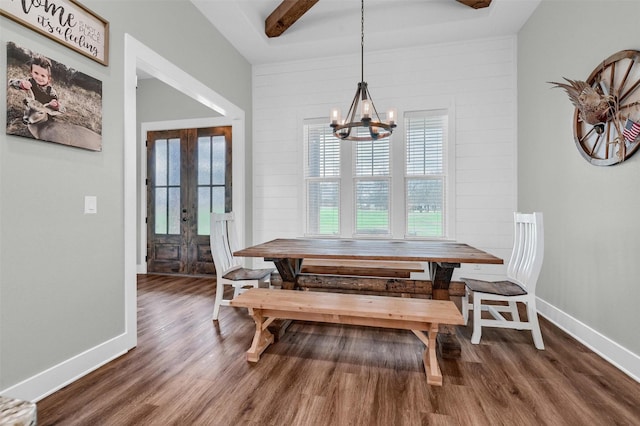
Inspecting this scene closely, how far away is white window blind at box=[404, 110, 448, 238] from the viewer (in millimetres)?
4039

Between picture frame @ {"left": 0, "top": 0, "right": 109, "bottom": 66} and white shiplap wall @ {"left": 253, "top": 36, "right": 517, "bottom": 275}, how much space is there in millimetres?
2568

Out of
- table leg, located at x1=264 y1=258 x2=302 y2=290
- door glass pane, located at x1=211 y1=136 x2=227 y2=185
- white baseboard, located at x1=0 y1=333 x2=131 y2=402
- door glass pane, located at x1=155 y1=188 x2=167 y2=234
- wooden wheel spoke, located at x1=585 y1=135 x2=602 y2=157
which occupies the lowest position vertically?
white baseboard, located at x1=0 y1=333 x2=131 y2=402

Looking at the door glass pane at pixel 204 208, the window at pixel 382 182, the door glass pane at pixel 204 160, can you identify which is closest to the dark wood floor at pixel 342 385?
the window at pixel 382 182

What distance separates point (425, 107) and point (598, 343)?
10.0 feet

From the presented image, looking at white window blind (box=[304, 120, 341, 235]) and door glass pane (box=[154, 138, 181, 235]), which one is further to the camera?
door glass pane (box=[154, 138, 181, 235])

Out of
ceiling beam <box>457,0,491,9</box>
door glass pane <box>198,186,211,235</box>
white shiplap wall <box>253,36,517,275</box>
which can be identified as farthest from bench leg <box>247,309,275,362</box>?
ceiling beam <box>457,0,491,9</box>

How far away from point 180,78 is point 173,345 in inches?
97.4

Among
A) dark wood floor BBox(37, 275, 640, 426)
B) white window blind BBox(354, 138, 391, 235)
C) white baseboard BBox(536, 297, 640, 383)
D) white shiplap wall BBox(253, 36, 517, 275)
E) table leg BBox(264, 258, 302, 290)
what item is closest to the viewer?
dark wood floor BBox(37, 275, 640, 426)

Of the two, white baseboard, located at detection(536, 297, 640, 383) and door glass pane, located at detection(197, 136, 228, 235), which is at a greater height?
door glass pane, located at detection(197, 136, 228, 235)

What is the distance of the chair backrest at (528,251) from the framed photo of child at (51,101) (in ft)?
10.7

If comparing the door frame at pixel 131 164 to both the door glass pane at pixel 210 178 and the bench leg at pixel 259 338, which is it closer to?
the bench leg at pixel 259 338

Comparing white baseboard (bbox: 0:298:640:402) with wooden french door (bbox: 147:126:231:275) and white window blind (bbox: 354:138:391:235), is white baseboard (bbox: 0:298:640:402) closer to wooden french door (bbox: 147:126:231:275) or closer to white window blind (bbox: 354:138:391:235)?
white window blind (bbox: 354:138:391:235)

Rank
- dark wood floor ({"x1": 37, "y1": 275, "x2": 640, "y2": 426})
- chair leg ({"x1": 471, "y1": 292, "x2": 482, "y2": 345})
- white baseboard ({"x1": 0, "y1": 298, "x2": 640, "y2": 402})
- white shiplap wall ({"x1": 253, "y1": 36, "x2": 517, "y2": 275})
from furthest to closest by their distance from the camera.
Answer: white shiplap wall ({"x1": 253, "y1": 36, "x2": 517, "y2": 275})
chair leg ({"x1": 471, "y1": 292, "x2": 482, "y2": 345})
white baseboard ({"x1": 0, "y1": 298, "x2": 640, "y2": 402})
dark wood floor ({"x1": 37, "y1": 275, "x2": 640, "y2": 426})

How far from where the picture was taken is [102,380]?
6.32 ft
